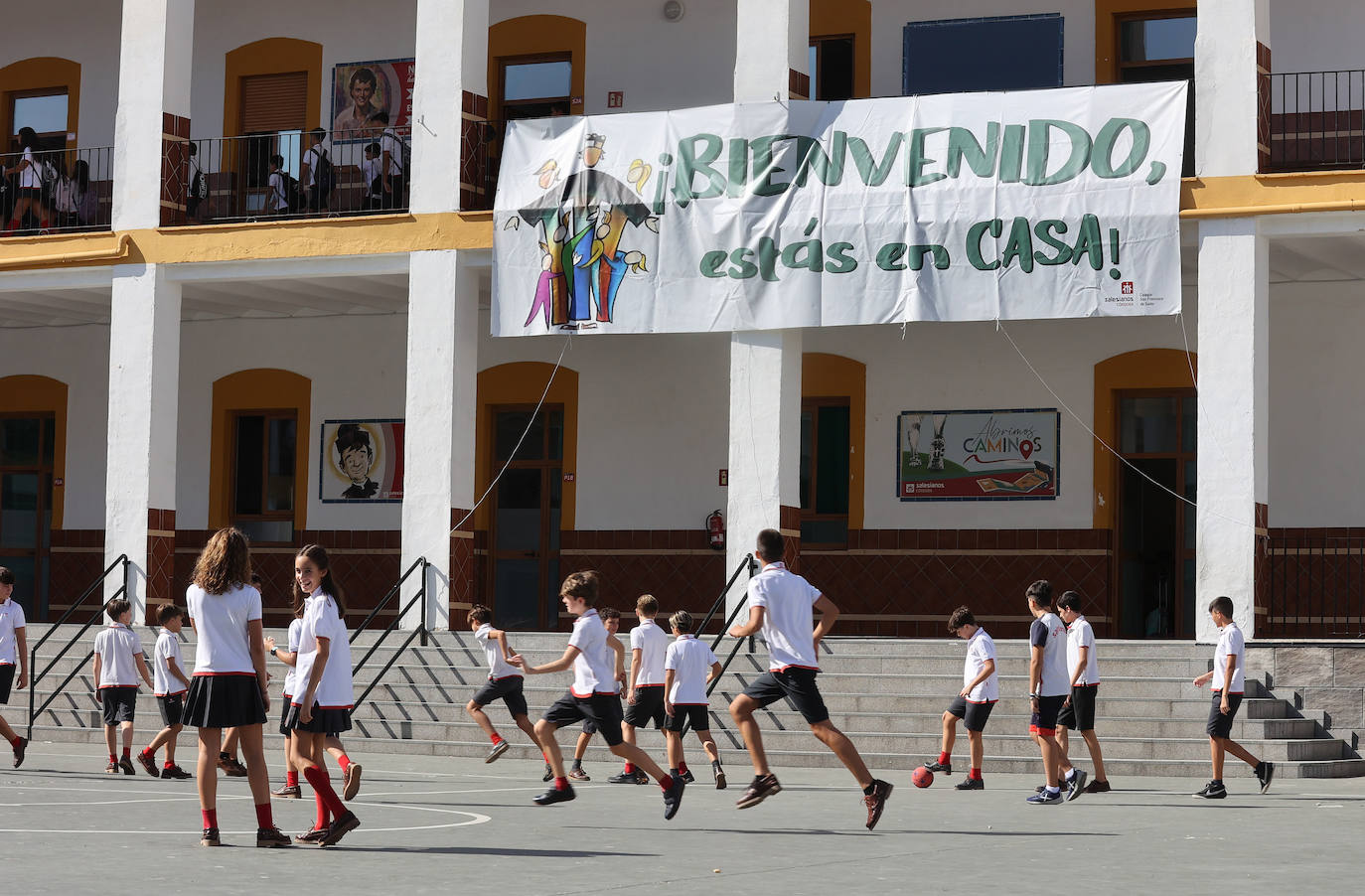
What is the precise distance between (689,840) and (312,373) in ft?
50.3

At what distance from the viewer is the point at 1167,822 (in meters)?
11.2

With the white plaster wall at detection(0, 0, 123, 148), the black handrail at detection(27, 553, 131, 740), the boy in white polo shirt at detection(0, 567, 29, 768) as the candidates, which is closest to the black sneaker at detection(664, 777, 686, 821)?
the boy in white polo shirt at detection(0, 567, 29, 768)

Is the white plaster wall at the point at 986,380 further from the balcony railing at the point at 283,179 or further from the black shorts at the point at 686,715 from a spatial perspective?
the black shorts at the point at 686,715

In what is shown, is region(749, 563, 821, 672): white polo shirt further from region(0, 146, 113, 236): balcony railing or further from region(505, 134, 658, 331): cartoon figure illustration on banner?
region(0, 146, 113, 236): balcony railing

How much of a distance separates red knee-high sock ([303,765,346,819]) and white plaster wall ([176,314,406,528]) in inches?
553

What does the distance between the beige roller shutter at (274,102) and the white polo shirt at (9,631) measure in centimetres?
1012

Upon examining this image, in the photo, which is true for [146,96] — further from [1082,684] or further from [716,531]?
[1082,684]

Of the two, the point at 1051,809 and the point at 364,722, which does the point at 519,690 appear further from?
the point at 1051,809

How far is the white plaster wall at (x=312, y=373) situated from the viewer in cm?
2373

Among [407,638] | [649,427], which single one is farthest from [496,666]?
[649,427]

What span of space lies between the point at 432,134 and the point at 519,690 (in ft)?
25.7

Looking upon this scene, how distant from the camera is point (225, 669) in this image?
9.25 meters

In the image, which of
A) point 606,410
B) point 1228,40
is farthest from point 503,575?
point 1228,40

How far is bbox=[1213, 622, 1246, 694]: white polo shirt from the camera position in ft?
42.9
